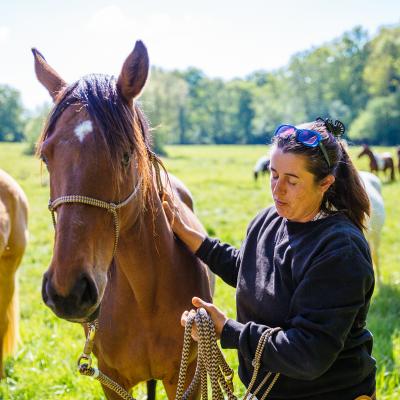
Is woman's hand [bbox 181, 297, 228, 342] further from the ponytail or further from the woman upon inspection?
the ponytail

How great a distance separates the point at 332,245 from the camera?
67.1 inches

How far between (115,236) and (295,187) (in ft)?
2.55

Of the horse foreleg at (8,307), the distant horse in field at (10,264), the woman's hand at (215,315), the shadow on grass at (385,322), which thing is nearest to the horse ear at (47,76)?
the woman's hand at (215,315)

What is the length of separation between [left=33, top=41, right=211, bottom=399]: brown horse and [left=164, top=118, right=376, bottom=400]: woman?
0.49 meters

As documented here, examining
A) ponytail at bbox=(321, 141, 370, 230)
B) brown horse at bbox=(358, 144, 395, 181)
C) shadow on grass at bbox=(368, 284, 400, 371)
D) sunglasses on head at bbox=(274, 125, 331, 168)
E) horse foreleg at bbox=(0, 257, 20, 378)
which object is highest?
sunglasses on head at bbox=(274, 125, 331, 168)

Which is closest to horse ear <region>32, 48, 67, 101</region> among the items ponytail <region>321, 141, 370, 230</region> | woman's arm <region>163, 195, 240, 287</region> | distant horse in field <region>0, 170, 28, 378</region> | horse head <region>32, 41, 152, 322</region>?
horse head <region>32, 41, 152, 322</region>

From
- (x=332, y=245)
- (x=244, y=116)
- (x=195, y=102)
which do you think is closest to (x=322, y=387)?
(x=332, y=245)

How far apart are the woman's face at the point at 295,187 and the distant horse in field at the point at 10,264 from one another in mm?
3004

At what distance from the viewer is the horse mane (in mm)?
1773

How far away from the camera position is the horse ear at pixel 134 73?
6.18ft

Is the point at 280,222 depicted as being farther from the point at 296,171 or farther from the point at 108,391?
the point at 108,391

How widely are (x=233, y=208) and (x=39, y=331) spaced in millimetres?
8582

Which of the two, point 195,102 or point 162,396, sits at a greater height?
point 195,102

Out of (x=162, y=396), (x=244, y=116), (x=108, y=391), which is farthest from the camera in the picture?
(x=244, y=116)
